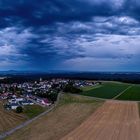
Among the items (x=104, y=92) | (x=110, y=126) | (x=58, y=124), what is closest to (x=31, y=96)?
(x=104, y=92)

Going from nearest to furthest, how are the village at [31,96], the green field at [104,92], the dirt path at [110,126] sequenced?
the dirt path at [110,126] < the village at [31,96] < the green field at [104,92]

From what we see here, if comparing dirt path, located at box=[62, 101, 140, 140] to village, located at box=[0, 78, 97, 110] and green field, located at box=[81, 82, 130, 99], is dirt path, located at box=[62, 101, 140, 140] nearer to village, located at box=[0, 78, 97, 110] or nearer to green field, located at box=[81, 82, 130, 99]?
green field, located at box=[81, 82, 130, 99]

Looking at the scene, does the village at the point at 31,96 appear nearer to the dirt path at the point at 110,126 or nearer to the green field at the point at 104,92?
the green field at the point at 104,92

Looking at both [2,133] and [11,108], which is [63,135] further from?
[11,108]

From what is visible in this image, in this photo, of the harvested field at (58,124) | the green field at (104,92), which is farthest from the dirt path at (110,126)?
the green field at (104,92)

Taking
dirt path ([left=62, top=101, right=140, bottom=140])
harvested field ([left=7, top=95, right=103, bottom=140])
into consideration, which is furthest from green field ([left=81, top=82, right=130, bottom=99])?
dirt path ([left=62, top=101, right=140, bottom=140])
